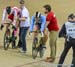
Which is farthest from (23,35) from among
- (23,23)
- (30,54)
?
(30,54)

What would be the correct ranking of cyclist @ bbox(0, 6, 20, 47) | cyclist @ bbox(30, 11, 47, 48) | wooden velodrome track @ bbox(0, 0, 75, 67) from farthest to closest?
1. cyclist @ bbox(0, 6, 20, 47)
2. cyclist @ bbox(30, 11, 47, 48)
3. wooden velodrome track @ bbox(0, 0, 75, 67)

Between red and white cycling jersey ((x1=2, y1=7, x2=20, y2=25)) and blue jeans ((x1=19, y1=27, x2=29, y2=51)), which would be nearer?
blue jeans ((x1=19, y1=27, x2=29, y2=51))

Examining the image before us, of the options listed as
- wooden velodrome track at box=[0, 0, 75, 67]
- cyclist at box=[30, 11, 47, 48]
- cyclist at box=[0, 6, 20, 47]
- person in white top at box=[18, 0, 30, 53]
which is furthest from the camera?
cyclist at box=[0, 6, 20, 47]

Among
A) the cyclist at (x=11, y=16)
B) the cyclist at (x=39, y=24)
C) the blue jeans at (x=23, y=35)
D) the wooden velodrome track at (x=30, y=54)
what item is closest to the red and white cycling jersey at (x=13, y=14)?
the cyclist at (x=11, y=16)

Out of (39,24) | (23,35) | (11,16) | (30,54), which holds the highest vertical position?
(11,16)

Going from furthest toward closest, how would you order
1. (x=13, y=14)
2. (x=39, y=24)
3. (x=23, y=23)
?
(x=13, y=14)
(x=23, y=23)
(x=39, y=24)

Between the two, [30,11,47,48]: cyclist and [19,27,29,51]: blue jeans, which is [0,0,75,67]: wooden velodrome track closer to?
[19,27,29,51]: blue jeans

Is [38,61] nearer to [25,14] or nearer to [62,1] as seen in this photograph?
[25,14]

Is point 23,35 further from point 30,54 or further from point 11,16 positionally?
point 11,16

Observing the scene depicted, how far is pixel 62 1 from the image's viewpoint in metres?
29.8

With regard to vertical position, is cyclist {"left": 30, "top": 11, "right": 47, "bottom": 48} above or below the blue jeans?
above

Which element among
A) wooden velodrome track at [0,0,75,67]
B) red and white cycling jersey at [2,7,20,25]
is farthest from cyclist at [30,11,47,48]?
red and white cycling jersey at [2,7,20,25]

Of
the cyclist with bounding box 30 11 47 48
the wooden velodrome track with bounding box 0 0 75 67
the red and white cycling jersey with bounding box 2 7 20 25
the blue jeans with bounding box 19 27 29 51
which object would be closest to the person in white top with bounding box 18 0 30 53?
the blue jeans with bounding box 19 27 29 51

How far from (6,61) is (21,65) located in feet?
2.93
